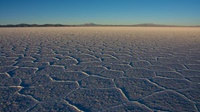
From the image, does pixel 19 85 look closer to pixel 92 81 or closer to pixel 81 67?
pixel 92 81

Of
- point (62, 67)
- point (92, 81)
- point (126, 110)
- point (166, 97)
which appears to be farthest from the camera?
point (62, 67)

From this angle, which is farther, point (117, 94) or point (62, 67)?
point (62, 67)

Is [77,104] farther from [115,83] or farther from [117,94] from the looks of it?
[115,83]

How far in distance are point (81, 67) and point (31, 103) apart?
1089mm

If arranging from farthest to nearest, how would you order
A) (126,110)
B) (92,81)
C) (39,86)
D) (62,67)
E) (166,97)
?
(62,67), (92,81), (39,86), (166,97), (126,110)

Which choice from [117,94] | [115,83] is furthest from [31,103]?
[115,83]

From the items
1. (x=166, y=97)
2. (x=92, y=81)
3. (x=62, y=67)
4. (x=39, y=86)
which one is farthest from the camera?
(x=62, y=67)

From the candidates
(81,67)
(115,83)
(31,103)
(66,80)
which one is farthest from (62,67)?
(31,103)

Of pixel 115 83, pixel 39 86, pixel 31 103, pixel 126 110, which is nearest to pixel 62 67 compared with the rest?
pixel 39 86

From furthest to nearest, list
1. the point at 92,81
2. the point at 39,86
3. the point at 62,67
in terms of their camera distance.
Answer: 1. the point at 62,67
2. the point at 92,81
3. the point at 39,86

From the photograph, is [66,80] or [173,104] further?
[66,80]

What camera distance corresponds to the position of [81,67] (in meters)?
2.43

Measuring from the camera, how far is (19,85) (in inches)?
69.0

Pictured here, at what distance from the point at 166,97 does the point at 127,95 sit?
290 millimetres
